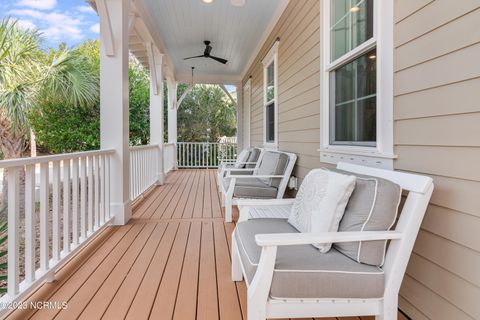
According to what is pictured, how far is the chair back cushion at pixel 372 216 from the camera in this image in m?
1.45

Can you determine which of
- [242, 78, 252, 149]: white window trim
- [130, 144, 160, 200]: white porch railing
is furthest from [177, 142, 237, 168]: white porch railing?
[130, 144, 160, 200]: white porch railing

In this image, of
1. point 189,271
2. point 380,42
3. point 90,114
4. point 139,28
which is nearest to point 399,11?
point 380,42

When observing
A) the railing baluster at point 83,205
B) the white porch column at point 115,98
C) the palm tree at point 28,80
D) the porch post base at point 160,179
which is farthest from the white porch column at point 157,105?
the railing baluster at point 83,205

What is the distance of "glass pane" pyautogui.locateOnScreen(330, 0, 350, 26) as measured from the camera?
103 inches

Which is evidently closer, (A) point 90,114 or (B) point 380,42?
(B) point 380,42

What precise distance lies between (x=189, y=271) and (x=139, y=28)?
13.2ft

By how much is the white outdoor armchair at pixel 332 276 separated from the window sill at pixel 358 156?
45 centimetres

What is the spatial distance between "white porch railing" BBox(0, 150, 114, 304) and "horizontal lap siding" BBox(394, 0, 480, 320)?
7.06ft

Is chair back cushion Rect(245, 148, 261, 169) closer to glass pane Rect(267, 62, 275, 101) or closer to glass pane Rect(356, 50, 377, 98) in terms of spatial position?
glass pane Rect(267, 62, 275, 101)

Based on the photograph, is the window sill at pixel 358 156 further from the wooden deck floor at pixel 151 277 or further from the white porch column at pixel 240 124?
the white porch column at pixel 240 124

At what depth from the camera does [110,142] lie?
3498mm

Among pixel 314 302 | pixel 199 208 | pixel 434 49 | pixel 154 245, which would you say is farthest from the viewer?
pixel 199 208

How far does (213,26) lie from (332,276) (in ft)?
16.2

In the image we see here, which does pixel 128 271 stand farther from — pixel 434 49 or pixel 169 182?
pixel 169 182
